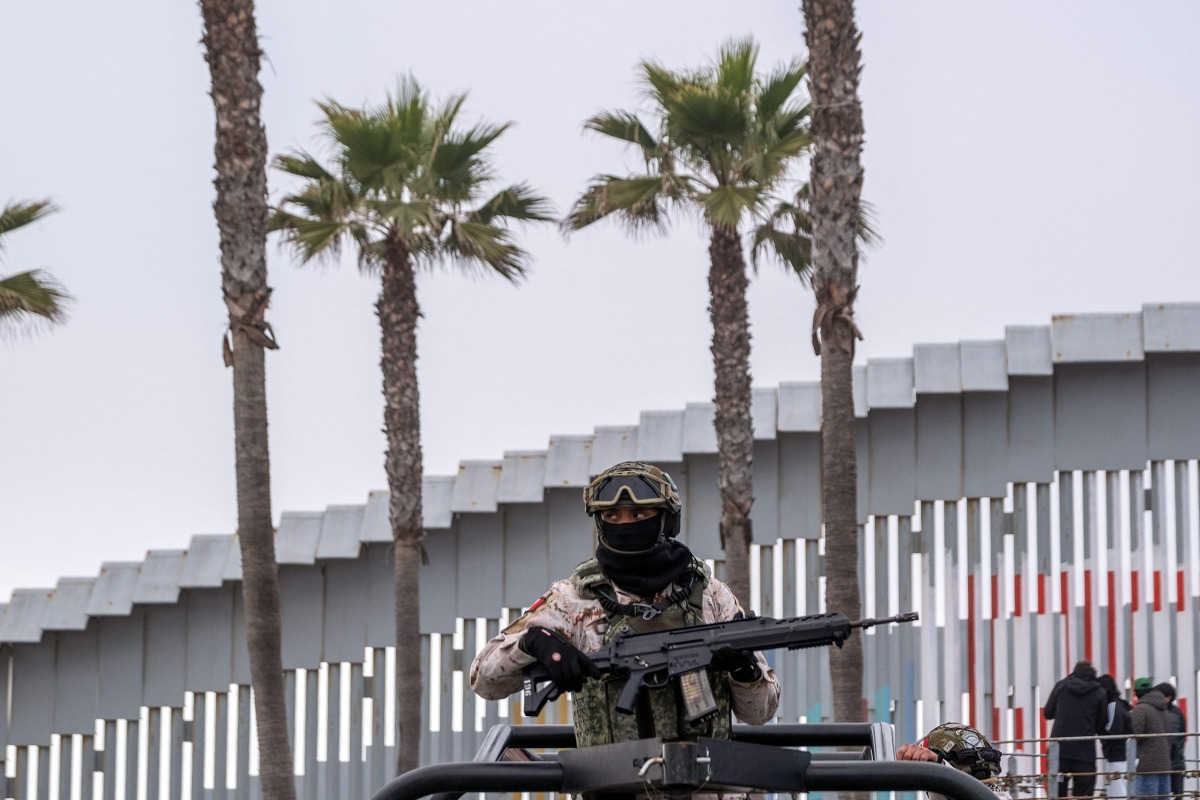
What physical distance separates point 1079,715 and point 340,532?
11.0 meters

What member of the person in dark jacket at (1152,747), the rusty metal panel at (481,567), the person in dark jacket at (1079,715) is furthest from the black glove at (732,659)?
the rusty metal panel at (481,567)

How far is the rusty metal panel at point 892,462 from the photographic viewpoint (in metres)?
21.3

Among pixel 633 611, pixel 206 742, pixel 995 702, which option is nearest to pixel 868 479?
pixel 995 702

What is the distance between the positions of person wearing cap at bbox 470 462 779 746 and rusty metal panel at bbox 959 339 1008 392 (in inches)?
674

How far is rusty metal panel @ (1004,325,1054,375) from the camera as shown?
20.8 metres

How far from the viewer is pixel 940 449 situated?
69.8 ft

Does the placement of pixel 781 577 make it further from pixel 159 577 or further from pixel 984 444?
pixel 159 577

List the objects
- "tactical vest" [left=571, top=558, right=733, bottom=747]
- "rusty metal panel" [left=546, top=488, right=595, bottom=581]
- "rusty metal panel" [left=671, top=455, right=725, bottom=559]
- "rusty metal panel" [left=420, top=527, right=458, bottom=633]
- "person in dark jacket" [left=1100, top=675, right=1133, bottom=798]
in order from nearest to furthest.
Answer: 1. "tactical vest" [left=571, top=558, right=733, bottom=747]
2. "person in dark jacket" [left=1100, top=675, right=1133, bottom=798]
3. "rusty metal panel" [left=671, top=455, right=725, bottom=559]
4. "rusty metal panel" [left=546, top=488, right=595, bottom=581]
5. "rusty metal panel" [left=420, top=527, right=458, bottom=633]

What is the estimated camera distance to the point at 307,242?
1864 cm

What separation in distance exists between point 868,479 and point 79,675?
1038 centimetres

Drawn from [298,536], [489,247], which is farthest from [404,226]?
[298,536]

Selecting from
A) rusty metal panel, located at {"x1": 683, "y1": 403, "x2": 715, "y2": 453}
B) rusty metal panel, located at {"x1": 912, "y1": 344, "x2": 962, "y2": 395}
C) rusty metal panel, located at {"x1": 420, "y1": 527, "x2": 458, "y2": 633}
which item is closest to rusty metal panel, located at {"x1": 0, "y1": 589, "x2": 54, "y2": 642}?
rusty metal panel, located at {"x1": 420, "y1": 527, "x2": 458, "y2": 633}

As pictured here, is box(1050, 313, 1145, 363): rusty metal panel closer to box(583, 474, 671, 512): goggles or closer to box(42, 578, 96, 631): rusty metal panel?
box(42, 578, 96, 631): rusty metal panel

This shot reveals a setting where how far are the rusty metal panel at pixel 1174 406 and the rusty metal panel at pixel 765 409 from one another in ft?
14.1
